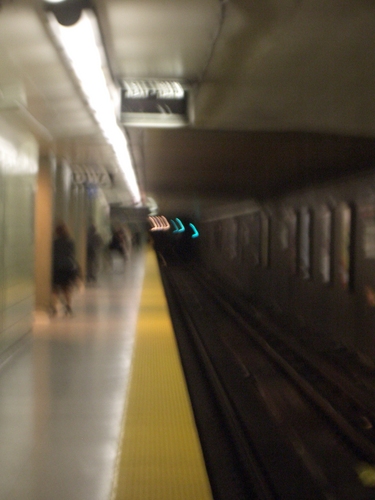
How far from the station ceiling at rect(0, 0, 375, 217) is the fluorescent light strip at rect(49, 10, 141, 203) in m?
0.14

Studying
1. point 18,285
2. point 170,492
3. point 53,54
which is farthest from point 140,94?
point 170,492

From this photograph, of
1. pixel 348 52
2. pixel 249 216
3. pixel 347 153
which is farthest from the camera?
pixel 249 216

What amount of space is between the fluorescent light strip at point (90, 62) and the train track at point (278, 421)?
11.0ft

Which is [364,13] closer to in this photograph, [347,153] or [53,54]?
[53,54]

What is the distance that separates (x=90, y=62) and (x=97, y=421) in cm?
298

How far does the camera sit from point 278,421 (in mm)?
6898

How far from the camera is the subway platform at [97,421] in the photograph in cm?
373

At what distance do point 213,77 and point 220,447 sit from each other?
381cm

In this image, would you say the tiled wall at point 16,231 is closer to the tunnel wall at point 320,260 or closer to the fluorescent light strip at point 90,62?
the fluorescent light strip at point 90,62

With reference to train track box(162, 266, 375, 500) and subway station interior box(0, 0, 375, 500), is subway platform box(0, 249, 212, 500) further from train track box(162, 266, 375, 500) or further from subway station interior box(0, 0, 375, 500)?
train track box(162, 266, 375, 500)

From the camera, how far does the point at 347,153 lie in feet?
29.4

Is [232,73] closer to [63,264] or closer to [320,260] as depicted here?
[63,264]

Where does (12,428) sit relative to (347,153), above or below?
below

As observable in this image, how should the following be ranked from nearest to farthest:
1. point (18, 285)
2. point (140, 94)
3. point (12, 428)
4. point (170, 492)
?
point (170, 492)
point (12, 428)
point (140, 94)
point (18, 285)
